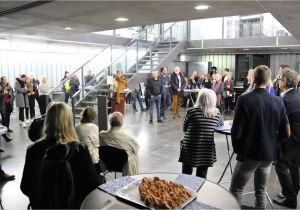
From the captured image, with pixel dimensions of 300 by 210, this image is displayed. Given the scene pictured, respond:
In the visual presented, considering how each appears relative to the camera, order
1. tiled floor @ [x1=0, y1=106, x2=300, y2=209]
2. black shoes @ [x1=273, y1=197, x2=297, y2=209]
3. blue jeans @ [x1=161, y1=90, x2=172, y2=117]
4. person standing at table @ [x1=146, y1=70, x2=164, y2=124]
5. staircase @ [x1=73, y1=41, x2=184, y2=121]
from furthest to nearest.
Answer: staircase @ [x1=73, y1=41, x2=184, y2=121], blue jeans @ [x1=161, y1=90, x2=172, y2=117], person standing at table @ [x1=146, y1=70, x2=164, y2=124], tiled floor @ [x1=0, y1=106, x2=300, y2=209], black shoes @ [x1=273, y1=197, x2=297, y2=209]

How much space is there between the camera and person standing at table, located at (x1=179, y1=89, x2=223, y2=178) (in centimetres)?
321

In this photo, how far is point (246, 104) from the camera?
2691 mm

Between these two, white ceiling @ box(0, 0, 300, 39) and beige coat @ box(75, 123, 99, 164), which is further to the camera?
white ceiling @ box(0, 0, 300, 39)

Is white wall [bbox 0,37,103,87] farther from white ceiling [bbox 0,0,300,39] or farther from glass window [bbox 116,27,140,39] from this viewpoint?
white ceiling [bbox 0,0,300,39]

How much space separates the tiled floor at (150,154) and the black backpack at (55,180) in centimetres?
186

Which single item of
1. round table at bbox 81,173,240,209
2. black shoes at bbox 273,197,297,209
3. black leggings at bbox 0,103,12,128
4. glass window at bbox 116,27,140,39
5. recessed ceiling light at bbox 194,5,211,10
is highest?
glass window at bbox 116,27,140,39

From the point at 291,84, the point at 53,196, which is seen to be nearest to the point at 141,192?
the point at 53,196

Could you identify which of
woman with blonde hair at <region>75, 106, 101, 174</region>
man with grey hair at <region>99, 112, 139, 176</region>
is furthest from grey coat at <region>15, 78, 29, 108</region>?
man with grey hair at <region>99, 112, 139, 176</region>

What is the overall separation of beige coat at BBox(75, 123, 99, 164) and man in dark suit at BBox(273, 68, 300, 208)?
2061mm

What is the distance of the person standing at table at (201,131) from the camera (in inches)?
126

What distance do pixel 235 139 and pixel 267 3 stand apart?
7.50 ft

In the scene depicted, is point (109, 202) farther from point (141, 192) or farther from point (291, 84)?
Result: point (291, 84)

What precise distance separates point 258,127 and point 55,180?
1778 mm

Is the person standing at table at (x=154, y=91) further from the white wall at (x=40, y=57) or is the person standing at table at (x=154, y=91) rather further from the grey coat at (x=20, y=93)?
the white wall at (x=40, y=57)
